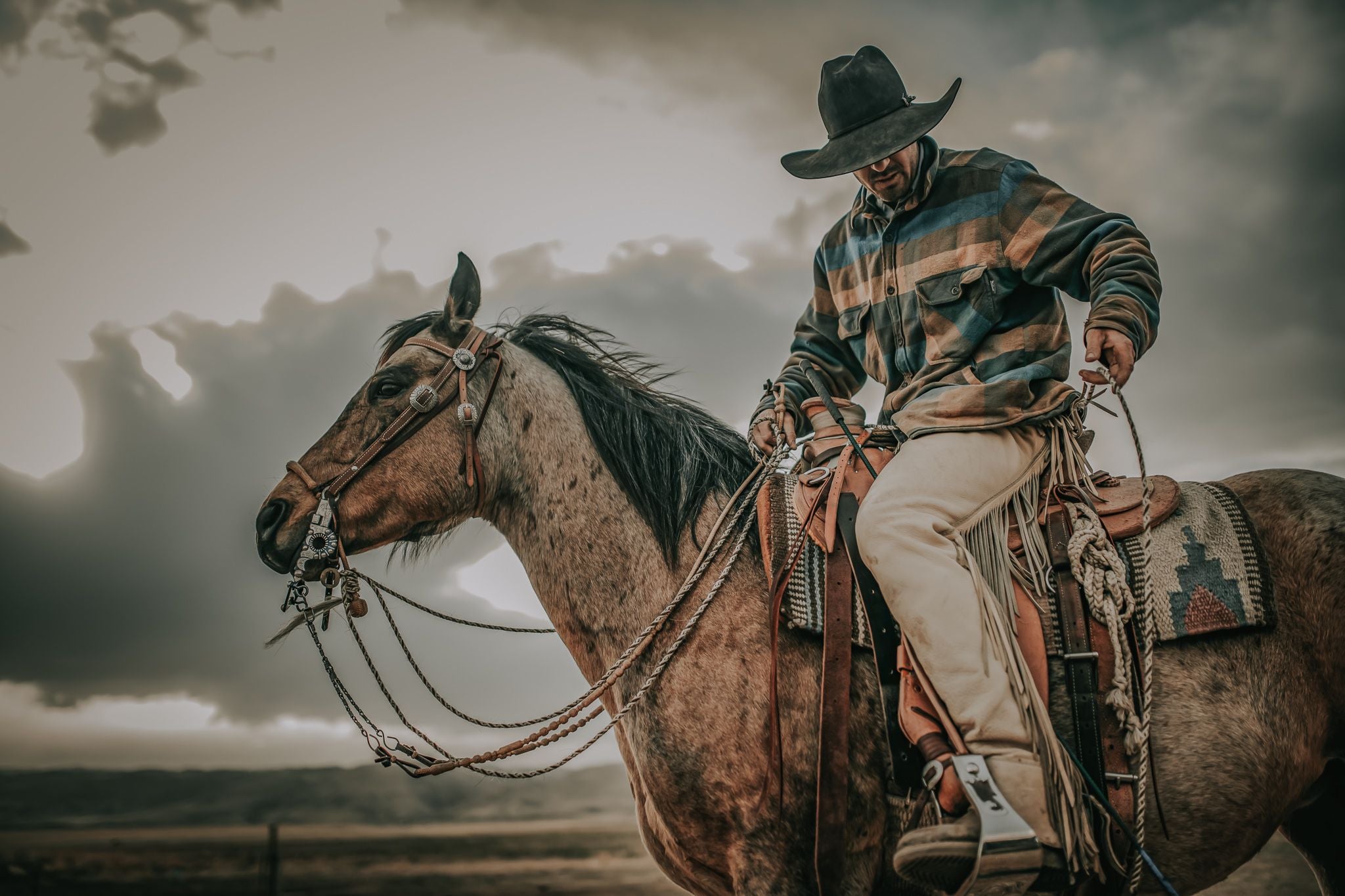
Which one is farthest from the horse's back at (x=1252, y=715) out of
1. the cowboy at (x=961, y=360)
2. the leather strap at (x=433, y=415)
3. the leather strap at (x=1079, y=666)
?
the leather strap at (x=433, y=415)

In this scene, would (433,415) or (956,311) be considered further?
(433,415)

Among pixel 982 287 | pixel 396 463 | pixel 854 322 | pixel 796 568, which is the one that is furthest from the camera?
pixel 854 322

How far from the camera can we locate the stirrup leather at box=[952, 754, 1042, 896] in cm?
218

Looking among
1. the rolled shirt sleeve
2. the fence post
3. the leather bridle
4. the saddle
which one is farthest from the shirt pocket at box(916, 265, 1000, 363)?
the fence post

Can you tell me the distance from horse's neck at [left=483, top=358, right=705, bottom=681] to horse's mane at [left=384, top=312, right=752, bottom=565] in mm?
65

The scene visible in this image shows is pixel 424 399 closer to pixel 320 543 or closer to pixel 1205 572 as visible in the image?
pixel 320 543

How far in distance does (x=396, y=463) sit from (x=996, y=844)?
105 inches

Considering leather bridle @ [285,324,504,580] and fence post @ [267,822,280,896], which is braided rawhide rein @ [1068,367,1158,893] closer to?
leather bridle @ [285,324,504,580]

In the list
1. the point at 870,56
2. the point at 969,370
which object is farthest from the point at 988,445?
the point at 870,56

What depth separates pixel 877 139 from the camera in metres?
3.20

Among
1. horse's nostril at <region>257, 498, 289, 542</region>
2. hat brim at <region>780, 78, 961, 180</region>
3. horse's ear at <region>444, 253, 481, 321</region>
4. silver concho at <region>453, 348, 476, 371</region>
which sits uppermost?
hat brim at <region>780, 78, 961, 180</region>

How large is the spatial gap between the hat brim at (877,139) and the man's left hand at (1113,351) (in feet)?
3.46

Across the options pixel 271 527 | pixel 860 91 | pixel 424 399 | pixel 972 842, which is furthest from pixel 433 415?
pixel 972 842

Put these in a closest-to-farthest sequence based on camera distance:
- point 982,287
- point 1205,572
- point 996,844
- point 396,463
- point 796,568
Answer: point 996,844 → point 1205,572 → point 796,568 → point 982,287 → point 396,463
